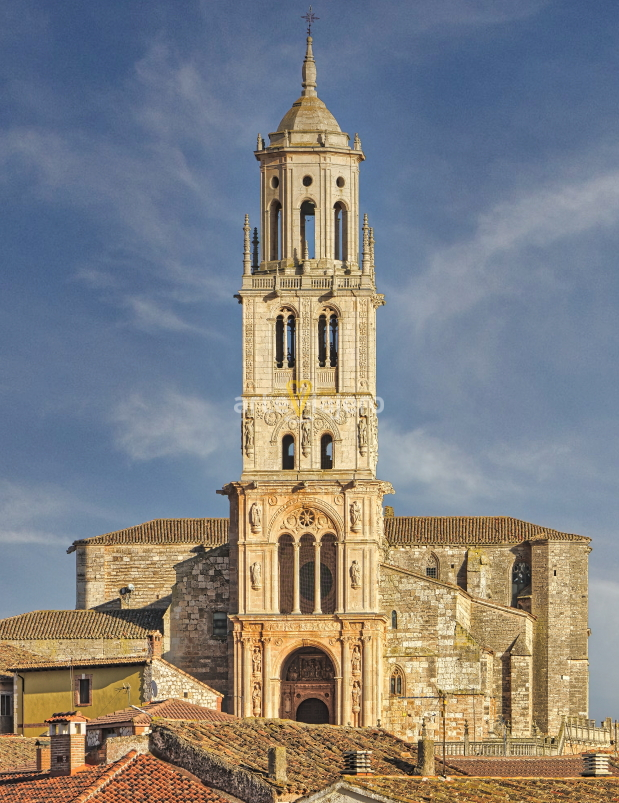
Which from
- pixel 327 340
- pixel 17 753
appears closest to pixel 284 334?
pixel 327 340

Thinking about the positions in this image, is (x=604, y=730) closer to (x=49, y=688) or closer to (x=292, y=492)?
(x=292, y=492)

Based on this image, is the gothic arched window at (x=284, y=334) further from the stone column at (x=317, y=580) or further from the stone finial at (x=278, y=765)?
the stone finial at (x=278, y=765)

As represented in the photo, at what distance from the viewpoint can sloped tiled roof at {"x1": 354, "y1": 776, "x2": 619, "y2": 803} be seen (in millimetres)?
47500

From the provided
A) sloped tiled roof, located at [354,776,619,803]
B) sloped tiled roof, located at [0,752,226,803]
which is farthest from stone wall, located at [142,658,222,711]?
sloped tiled roof, located at [0,752,226,803]

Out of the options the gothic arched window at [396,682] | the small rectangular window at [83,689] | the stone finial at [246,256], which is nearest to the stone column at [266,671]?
the gothic arched window at [396,682]

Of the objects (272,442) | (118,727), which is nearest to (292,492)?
(272,442)

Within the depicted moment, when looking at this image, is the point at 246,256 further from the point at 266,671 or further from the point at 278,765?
the point at 278,765

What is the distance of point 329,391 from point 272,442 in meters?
2.76

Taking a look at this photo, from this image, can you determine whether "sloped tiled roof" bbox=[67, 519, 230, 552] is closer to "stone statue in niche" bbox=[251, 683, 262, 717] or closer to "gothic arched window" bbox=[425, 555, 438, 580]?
"gothic arched window" bbox=[425, 555, 438, 580]

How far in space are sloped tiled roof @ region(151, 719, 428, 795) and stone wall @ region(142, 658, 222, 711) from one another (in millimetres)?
13821

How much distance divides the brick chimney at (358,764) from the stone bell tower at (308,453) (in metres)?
28.6

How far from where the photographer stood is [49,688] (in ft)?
242

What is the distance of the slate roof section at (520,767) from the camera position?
58781 mm

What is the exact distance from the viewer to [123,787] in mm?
47688
